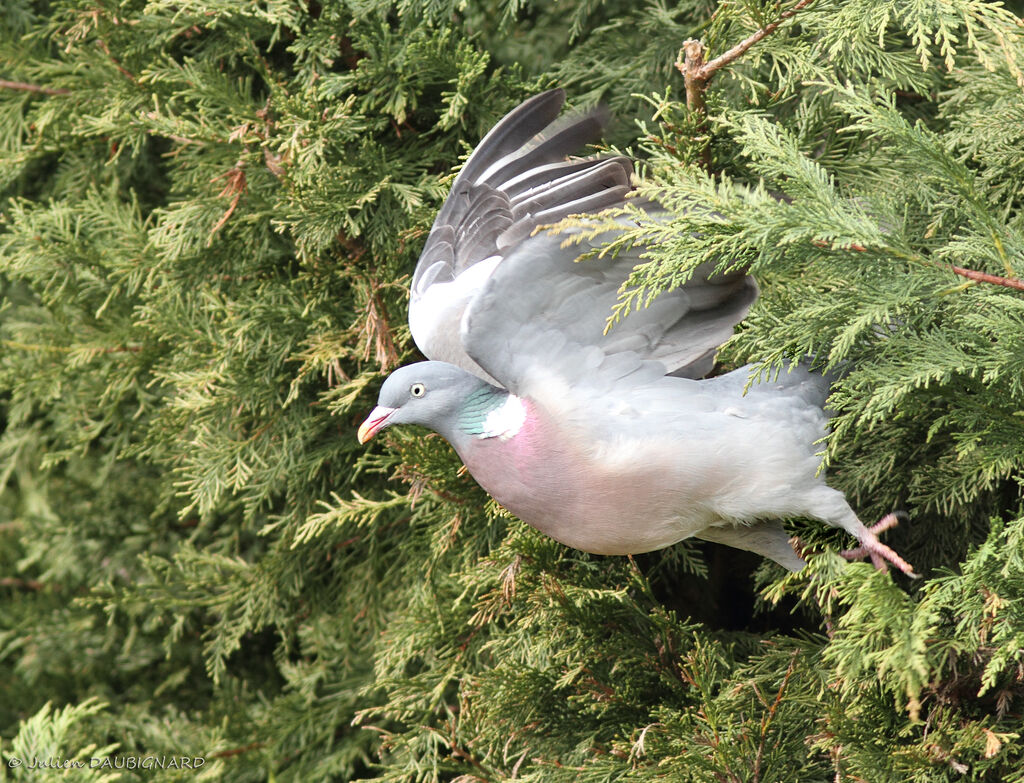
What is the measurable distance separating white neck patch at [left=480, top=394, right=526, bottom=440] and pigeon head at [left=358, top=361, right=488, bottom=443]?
2.5 inches

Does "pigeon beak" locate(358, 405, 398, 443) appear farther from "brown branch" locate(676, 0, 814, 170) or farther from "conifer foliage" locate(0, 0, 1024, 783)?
"brown branch" locate(676, 0, 814, 170)

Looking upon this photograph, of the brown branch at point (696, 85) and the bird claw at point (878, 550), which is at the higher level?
the brown branch at point (696, 85)

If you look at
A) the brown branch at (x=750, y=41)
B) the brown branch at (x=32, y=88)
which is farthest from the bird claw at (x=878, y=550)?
the brown branch at (x=32, y=88)

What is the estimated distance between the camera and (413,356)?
2.76 meters

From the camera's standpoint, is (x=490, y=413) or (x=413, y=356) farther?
(x=413, y=356)

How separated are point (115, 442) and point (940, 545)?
2384 mm

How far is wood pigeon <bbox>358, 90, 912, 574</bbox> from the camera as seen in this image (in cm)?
208

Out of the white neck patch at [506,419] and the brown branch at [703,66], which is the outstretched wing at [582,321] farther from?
the brown branch at [703,66]

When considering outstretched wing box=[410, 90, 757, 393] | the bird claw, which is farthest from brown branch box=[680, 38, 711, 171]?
the bird claw

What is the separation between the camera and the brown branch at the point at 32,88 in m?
3.08

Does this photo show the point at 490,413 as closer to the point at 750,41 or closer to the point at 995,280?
the point at 750,41

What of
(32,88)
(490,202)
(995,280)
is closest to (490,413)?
(490,202)

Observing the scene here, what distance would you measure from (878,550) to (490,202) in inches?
43.5

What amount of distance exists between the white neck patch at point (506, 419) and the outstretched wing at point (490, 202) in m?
0.26
